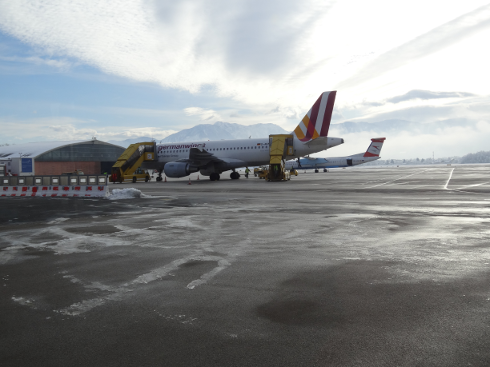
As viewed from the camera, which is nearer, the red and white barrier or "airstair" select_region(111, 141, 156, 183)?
the red and white barrier

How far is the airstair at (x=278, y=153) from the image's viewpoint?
110 ft

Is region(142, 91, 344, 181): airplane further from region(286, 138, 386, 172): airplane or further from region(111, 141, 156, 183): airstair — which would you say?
region(286, 138, 386, 172): airplane

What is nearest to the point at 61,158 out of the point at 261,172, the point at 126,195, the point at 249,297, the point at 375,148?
the point at 261,172

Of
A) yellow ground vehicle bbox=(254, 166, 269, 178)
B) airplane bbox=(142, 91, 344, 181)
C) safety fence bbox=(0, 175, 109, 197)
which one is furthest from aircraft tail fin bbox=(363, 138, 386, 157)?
safety fence bbox=(0, 175, 109, 197)

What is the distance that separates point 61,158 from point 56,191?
45053 mm

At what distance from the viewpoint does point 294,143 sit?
33938 mm

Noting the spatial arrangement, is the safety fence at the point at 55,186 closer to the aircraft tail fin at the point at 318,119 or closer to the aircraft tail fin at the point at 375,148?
the aircraft tail fin at the point at 318,119

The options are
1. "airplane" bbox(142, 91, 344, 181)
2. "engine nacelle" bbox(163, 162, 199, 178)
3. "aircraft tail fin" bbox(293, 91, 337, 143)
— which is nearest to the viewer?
"engine nacelle" bbox(163, 162, 199, 178)

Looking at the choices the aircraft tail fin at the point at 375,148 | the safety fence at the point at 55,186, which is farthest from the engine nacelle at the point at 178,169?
the aircraft tail fin at the point at 375,148

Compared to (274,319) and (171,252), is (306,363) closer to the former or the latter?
(274,319)

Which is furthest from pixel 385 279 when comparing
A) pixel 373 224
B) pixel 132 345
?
pixel 373 224

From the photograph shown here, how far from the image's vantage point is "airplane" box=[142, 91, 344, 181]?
1298 inches

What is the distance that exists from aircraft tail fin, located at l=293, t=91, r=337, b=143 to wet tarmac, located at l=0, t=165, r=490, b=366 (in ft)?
84.9

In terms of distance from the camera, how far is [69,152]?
208ft
